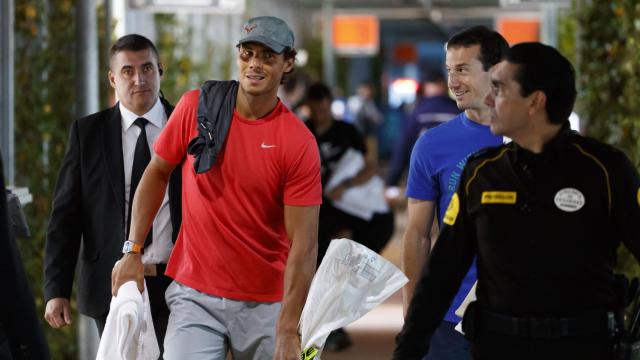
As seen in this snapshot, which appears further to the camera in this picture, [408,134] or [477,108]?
[408,134]

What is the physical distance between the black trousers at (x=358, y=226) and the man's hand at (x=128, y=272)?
5.03 m

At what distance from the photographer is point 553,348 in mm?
3656

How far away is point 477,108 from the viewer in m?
4.86

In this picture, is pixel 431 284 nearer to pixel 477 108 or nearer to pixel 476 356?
pixel 476 356

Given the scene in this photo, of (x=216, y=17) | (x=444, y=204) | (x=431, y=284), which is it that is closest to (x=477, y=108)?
(x=444, y=204)

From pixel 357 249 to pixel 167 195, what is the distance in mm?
1025

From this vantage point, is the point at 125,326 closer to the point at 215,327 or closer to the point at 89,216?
the point at 215,327

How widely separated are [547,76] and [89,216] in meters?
2.26

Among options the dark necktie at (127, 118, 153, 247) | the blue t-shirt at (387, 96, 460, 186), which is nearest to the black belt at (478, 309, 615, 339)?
the dark necktie at (127, 118, 153, 247)

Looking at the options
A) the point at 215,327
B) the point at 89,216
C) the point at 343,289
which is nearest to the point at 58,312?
the point at 89,216

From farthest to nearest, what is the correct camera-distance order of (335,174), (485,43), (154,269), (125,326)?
(335,174)
(154,269)
(485,43)
(125,326)

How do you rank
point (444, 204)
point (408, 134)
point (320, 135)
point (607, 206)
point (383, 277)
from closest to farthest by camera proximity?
point (607, 206) < point (383, 277) < point (444, 204) < point (320, 135) < point (408, 134)

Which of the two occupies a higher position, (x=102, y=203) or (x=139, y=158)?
(x=139, y=158)

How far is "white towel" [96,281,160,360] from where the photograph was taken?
4652 millimetres
